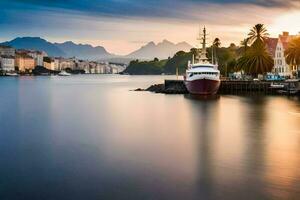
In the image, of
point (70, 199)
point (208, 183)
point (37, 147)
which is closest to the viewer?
point (70, 199)

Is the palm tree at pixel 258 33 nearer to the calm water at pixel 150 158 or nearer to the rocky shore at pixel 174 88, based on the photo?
the rocky shore at pixel 174 88

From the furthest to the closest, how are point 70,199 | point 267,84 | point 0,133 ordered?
point 267,84, point 0,133, point 70,199

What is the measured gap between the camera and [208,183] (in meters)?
22.8

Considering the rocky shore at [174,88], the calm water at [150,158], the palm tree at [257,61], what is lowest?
the calm water at [150,158]

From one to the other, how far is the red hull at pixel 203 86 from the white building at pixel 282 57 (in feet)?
134

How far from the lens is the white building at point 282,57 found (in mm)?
125500

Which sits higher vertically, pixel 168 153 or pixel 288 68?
pixel 288 68

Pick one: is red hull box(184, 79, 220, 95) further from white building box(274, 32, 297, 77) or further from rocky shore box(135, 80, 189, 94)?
white building box(274, 32, 297, 77)

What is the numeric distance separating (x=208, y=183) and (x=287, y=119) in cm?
3338

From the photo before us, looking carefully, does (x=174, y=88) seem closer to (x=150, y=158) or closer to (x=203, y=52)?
(x=203, y=52)

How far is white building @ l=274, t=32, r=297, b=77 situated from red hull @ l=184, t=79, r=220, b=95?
40819 millimetres

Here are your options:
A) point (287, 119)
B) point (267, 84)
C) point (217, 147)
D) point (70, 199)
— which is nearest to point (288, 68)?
point (267, 84)

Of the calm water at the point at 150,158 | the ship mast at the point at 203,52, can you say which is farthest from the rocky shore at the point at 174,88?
the calm water at the point at 150,158

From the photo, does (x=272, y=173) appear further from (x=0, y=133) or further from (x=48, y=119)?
(x=48, y=119)
